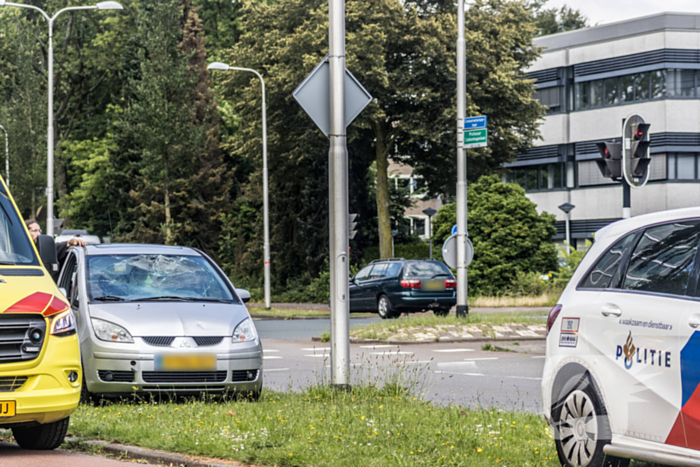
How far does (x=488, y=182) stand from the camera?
3562 centimetres

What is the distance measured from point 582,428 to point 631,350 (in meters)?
0.64

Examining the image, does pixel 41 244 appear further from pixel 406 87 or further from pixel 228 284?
pixel 406 87

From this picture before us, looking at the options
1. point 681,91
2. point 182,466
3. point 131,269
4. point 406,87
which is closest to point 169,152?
point 406,87

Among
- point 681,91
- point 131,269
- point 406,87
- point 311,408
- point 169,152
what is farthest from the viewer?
point 169,152

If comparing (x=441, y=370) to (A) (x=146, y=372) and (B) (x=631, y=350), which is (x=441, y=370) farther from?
(B) (x=631, y=350)

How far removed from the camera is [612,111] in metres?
48.3

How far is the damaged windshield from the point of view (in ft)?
31.9

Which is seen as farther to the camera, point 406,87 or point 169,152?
point 169,152

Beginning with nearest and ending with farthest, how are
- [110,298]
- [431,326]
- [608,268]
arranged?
[608,268], [110,298], [431,326]

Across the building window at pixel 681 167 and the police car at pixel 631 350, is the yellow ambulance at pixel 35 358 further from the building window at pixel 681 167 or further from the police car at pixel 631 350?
the building window at pixel 681 167

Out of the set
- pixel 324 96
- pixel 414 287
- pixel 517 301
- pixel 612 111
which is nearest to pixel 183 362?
pixel 324 96

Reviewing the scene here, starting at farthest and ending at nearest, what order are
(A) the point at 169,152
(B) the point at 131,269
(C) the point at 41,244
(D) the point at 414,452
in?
(A) the point at 169,152
(B) the point at 131,269
(C) the point at 41,244
(D) the point at 414,452

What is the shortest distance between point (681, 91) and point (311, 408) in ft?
138

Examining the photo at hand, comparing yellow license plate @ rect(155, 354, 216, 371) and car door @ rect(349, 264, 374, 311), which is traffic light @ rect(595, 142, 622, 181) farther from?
car door @ rect(349, 264, 374, 311)
